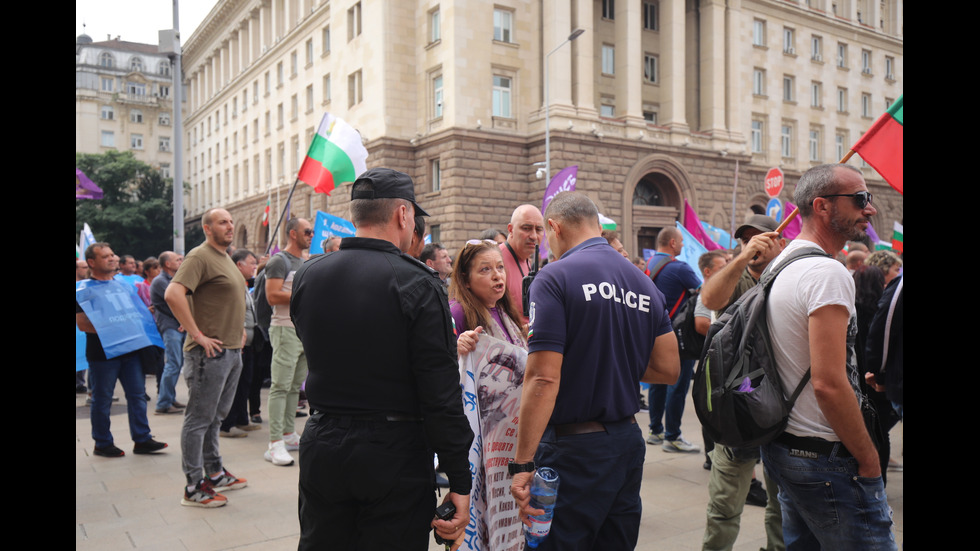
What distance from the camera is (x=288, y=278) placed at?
648cm

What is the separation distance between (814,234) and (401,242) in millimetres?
1581

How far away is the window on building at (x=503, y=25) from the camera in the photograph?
2830 centimetres

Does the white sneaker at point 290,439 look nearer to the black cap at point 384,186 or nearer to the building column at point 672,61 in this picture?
the black cap at point 384,186

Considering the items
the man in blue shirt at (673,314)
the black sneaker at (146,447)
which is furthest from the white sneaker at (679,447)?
the black sneaker at (146,447)

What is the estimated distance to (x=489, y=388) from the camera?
11.1 feet

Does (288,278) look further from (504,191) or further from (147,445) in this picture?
(504,191)

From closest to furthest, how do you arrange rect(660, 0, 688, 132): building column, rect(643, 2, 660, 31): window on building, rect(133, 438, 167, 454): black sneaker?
1. rect(133, 438, 167, 454): black sneaker
2. rect(660, 0, 688, 132): building column
3. rect(643, 2, 660, 31): window on building

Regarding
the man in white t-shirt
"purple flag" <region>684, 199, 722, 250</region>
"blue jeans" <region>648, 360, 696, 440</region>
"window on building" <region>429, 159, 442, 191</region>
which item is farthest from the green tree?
the man in white t-shirt

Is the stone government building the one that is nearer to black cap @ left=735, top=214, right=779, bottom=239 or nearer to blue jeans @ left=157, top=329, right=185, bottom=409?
→ blue jeans @ left=157, top=329, right=185, bottom=409

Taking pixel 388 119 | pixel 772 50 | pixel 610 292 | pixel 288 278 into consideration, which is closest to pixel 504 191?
pixel 388 119

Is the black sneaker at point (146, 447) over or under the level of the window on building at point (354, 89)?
under

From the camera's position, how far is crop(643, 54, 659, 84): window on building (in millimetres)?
32678

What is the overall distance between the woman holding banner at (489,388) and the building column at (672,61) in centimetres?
2935

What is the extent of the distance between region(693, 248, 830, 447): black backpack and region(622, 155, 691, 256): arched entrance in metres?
25.5
